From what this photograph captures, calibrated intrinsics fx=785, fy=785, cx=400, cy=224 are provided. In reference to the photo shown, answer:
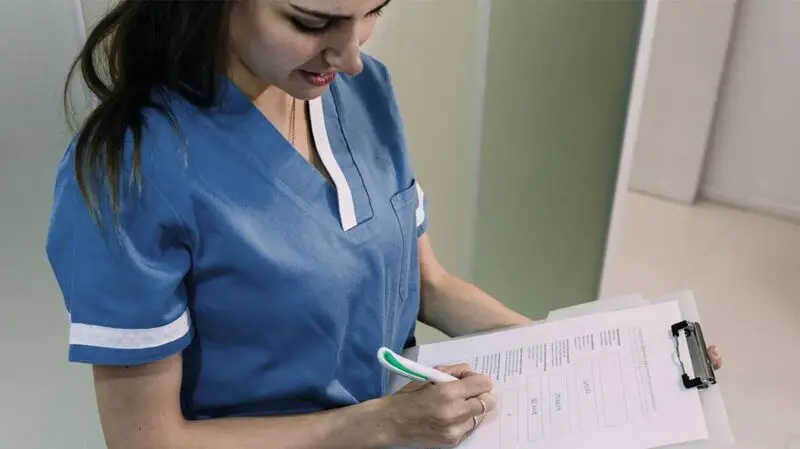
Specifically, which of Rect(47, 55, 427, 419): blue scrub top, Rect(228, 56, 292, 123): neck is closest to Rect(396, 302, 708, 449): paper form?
Rect(47, 55, 427, 419): blue scrub top

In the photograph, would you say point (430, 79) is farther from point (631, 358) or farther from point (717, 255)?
point (717, 255)

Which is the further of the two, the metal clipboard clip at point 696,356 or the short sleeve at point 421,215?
the short sleeve at point 421,215

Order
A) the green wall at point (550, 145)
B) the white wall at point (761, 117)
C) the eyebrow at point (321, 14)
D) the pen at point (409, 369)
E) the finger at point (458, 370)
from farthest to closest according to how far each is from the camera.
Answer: the white wall at point (761, 117) → the green wall at point (550, 145) → the finger at point (458, 370) → the pen at point (409, 369) → the eyebrow at point (321, 14)

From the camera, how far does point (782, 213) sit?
104 inches

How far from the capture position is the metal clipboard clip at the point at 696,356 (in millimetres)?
788

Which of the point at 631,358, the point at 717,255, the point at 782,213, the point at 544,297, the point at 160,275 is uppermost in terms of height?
the point at 782,213

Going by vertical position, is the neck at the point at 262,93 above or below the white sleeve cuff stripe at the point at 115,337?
above

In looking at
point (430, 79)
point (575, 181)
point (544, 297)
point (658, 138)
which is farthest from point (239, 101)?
point (658, 138)

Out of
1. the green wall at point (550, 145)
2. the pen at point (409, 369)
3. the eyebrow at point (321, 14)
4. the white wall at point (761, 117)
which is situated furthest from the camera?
the white wall at point (761, 117)

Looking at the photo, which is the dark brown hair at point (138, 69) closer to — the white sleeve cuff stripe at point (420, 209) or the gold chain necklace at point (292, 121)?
the gold chain necklace at point (292, 121)

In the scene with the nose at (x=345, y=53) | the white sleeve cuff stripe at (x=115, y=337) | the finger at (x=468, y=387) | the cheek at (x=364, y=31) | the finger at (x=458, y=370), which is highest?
the cheek at (x=364, y=31)

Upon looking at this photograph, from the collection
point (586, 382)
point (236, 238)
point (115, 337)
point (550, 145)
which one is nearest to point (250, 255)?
point (236, 238)

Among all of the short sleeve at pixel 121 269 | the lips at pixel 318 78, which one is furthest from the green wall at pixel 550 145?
the short sleeve at pixel 121 269

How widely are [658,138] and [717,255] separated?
1.58 ft
